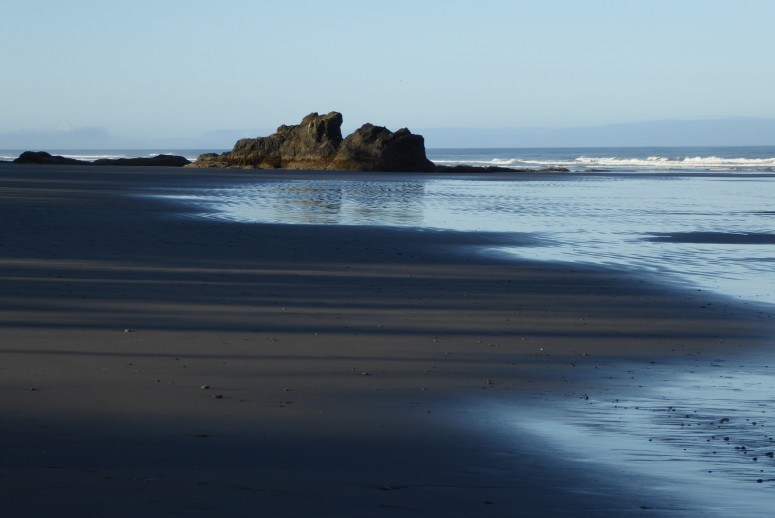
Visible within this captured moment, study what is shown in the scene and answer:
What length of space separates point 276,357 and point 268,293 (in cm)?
372

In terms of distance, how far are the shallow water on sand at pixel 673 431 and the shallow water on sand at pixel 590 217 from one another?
578 cm

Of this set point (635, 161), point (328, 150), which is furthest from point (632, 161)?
point (328, 150)

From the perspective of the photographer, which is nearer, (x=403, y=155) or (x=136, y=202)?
(x=136, y=202)

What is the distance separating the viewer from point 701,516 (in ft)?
15.3

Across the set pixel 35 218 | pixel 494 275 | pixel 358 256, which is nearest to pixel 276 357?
A: pixel 494 275

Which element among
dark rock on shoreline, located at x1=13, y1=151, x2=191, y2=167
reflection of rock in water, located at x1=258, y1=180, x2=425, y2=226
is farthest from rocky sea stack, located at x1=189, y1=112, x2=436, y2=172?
reflection of rock in water, located at x1=258, y1=180, x2=425, y2=226

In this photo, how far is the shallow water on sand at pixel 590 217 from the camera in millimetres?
17047

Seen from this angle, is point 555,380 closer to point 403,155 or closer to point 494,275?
point 494,275

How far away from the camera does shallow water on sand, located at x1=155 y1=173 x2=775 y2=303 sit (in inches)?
671

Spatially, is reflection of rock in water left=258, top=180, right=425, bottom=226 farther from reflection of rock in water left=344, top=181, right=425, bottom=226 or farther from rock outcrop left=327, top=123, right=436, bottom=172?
rock outcrop left=327, top=123, right=436, bottom=172

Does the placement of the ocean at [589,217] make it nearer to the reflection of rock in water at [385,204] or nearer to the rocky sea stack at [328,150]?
the reflection of rock in water at [385,204]

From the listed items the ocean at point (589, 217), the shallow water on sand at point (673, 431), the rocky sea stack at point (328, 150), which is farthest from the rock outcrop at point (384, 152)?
the shallow water on sand at point (673, 431)

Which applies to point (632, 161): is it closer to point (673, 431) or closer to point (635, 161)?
point (635, 161)

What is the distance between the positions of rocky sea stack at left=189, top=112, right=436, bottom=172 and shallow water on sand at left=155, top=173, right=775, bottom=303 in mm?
25481
